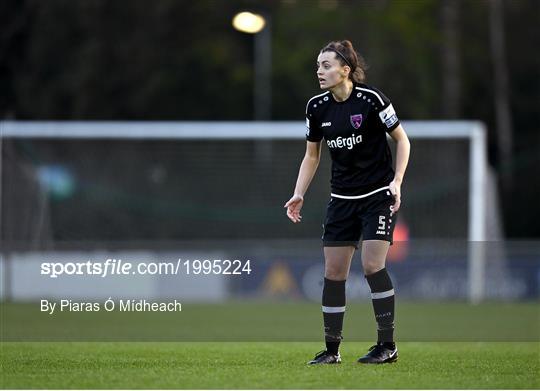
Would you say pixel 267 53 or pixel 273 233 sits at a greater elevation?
pixel 267 53

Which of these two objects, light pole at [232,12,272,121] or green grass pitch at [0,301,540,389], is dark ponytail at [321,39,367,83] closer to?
green grass pitch at [0,301,540,389]

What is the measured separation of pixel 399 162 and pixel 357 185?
343mm

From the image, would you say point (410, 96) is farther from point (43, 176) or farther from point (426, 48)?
point (43, 176)

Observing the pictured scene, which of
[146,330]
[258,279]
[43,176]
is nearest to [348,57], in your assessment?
[146,330]

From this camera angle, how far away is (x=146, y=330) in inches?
572

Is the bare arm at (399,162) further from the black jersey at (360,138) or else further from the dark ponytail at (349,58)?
the dark ponytail at (349,58)

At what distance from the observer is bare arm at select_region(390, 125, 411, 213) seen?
866 cm

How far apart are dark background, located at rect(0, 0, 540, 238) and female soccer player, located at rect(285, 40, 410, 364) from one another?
1140 inches

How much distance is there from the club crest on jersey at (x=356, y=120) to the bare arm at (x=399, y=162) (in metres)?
0.26

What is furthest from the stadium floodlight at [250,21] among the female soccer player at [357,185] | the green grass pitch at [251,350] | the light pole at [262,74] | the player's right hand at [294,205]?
the female soccer player at [357,185]

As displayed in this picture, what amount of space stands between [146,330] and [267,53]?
2837 centimetres

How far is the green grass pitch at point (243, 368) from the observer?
765 cm

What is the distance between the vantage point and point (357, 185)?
8.88 metres

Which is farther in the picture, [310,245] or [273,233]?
[273,233]
